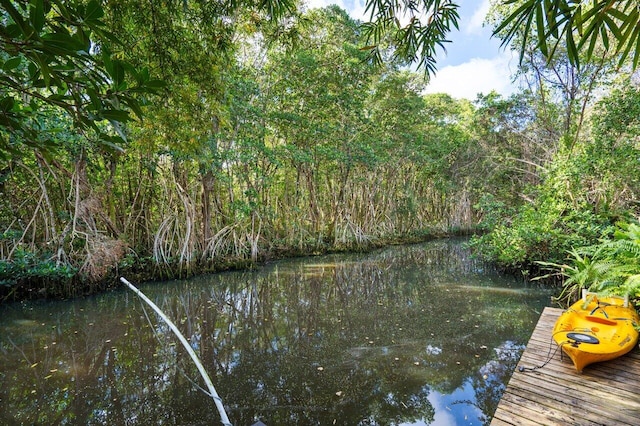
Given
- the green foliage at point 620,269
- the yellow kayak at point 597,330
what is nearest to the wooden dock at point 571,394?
the yellow kayak at point 597,330

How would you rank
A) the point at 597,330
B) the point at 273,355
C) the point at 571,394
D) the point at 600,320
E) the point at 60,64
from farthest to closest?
1. the point at 273,355
2. the point at 600,320
3. the point at 597,330
4. the point at 571,394
5. the point at 60,64

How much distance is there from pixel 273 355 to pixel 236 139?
6316 mm

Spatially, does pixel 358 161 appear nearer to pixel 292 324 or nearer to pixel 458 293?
pixel 458 293

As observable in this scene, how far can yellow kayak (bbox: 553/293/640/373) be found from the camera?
2.58m

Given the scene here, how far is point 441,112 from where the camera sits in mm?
A: 16469

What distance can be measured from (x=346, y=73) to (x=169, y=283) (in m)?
8.31

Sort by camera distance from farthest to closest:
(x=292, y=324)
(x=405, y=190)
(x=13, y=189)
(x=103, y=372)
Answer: (x=405, y=190) → (x=13, y=189) → (x=292, y=324) → (x=103, y=372)

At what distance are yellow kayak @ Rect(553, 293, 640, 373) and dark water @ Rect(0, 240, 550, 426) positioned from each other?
0.78 meters

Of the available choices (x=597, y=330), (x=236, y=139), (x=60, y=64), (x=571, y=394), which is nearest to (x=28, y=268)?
(x=236, y=139)

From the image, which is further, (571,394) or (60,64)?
(571,394)

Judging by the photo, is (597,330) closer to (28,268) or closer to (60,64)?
(60,64)

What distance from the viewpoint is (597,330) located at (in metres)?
2.88

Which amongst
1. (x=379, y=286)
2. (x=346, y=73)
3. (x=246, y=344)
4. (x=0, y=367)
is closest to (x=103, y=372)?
(x=0, y=367)

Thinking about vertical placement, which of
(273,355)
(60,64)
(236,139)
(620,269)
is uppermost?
(236,139)
